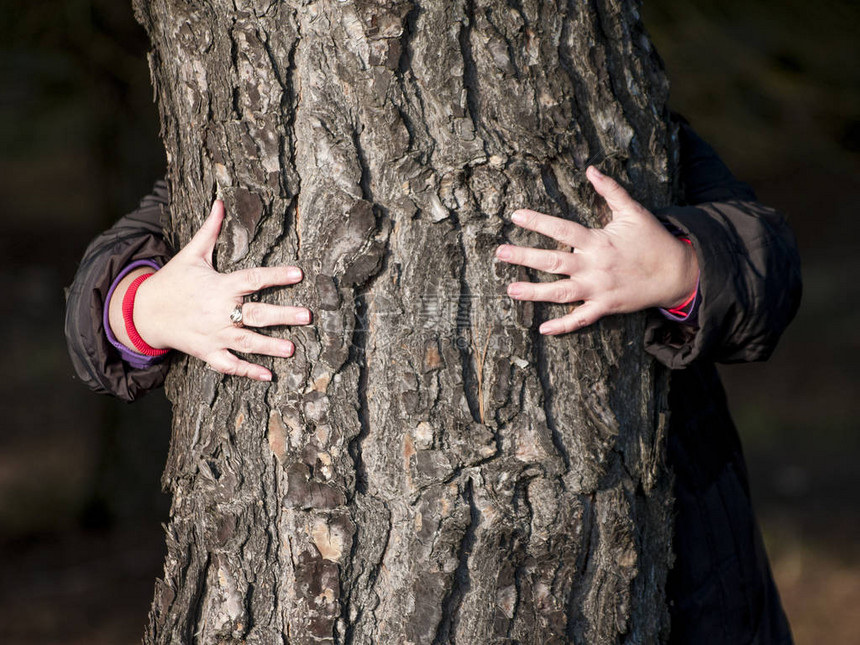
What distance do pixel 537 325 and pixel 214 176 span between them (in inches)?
25.1

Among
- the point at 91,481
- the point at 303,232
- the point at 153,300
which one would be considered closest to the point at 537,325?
the point at 303,232

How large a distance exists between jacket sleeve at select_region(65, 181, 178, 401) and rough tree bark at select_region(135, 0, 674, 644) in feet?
0.92

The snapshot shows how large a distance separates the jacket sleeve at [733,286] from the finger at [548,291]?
0.22 m

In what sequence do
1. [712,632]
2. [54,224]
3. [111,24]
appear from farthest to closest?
[54,224] → [111,24] → [712,632]

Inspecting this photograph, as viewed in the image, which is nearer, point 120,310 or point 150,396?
point 120,310

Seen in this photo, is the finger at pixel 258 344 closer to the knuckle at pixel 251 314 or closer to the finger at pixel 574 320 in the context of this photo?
the knuckle at pixel 251 314

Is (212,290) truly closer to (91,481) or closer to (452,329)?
(452,329)

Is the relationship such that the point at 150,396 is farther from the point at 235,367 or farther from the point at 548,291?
the point at 548,291

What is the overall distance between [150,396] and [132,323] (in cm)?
350

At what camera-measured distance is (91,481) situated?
486 cm

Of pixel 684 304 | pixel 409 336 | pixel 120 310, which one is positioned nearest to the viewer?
pixel 409 336

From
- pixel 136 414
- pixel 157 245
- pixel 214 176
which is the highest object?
pixel 214 176

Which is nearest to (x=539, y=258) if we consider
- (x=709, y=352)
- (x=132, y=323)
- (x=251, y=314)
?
(x=709, y=352)

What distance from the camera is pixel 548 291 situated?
1.30 meters
